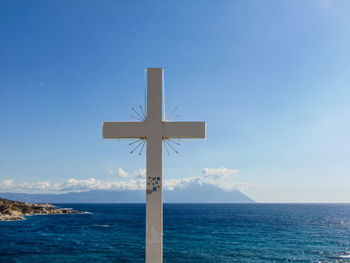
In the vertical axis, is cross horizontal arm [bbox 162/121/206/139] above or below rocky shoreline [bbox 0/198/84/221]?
above

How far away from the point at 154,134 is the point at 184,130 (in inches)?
26.0

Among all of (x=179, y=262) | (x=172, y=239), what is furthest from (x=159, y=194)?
(x=172, y=239)

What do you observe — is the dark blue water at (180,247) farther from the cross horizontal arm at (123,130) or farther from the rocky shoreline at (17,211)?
the cross horizontal arm at (123,130)

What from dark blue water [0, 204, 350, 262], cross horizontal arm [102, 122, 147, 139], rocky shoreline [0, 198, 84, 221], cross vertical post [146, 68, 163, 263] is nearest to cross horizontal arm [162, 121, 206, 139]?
cross vertical post [146, 68, 163, 263]

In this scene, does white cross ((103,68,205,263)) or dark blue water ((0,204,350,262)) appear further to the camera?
dark blue water ((0,204,350,262))

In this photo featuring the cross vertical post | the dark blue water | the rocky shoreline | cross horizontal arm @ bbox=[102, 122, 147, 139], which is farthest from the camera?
the rocky shoreline

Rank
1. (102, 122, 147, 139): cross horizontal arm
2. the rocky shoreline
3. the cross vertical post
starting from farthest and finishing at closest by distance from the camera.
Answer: the rocky shoreline → (102, 122, 147, 139): cross horizontal arm → the cross vertical post

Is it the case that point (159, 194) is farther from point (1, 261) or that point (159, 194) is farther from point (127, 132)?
point (1, 261)

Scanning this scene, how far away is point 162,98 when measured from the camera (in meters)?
6.67

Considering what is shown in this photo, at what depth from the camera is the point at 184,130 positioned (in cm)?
681

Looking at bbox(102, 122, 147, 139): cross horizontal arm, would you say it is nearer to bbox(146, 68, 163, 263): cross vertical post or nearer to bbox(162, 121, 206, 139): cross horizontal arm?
bbox(146, 68, 163, 263): cross vertical post

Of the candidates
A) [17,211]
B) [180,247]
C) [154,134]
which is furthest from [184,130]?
[17,211]

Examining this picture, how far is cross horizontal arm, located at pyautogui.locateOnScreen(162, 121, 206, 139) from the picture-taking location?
6.70 meters

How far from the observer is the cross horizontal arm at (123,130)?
6.68 meters
